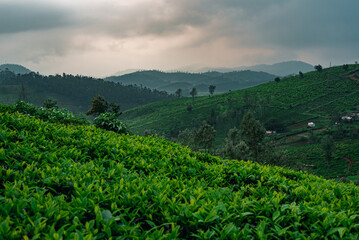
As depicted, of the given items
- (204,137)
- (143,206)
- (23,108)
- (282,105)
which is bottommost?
(204,137)

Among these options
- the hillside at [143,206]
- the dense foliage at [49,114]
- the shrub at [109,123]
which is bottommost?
the hillside at [143,206]

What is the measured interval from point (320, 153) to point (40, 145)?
267 ft

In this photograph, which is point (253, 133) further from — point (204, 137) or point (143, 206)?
point (143, 206)

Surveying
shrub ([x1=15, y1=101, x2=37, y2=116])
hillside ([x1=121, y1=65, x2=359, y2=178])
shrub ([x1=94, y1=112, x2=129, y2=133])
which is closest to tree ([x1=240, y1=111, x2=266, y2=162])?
hillside ([x1=121, y1=65, x2=359, y2=178])

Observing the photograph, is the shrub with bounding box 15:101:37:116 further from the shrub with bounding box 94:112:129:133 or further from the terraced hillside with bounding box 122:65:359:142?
the terraced hillside with bounding box 122:65:359:142

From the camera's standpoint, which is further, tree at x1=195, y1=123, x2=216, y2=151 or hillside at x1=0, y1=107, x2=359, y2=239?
tree at x1=195, y1=123, x2=216, y2=151

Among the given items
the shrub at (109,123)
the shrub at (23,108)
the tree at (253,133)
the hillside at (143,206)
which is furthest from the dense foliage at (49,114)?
the tree at (253,133)

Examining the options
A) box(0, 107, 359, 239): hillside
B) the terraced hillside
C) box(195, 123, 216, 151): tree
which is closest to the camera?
box(0, 107, 359, 239): hillside

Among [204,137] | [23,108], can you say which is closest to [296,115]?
[204,137]

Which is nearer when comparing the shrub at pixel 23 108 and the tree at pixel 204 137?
the shrub at pixel 23 108

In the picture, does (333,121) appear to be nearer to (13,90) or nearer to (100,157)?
(100,157)

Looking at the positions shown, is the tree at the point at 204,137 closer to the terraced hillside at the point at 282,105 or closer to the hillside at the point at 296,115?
the hillside at the point at 296,115

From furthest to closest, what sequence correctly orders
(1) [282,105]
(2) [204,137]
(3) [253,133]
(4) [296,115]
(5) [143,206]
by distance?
(1) [282,105]
(4) [296,115]
(2) [204,137]
(3) [253,133]
(5) [143,206]

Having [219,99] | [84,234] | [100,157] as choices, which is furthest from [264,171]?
[219,99]
